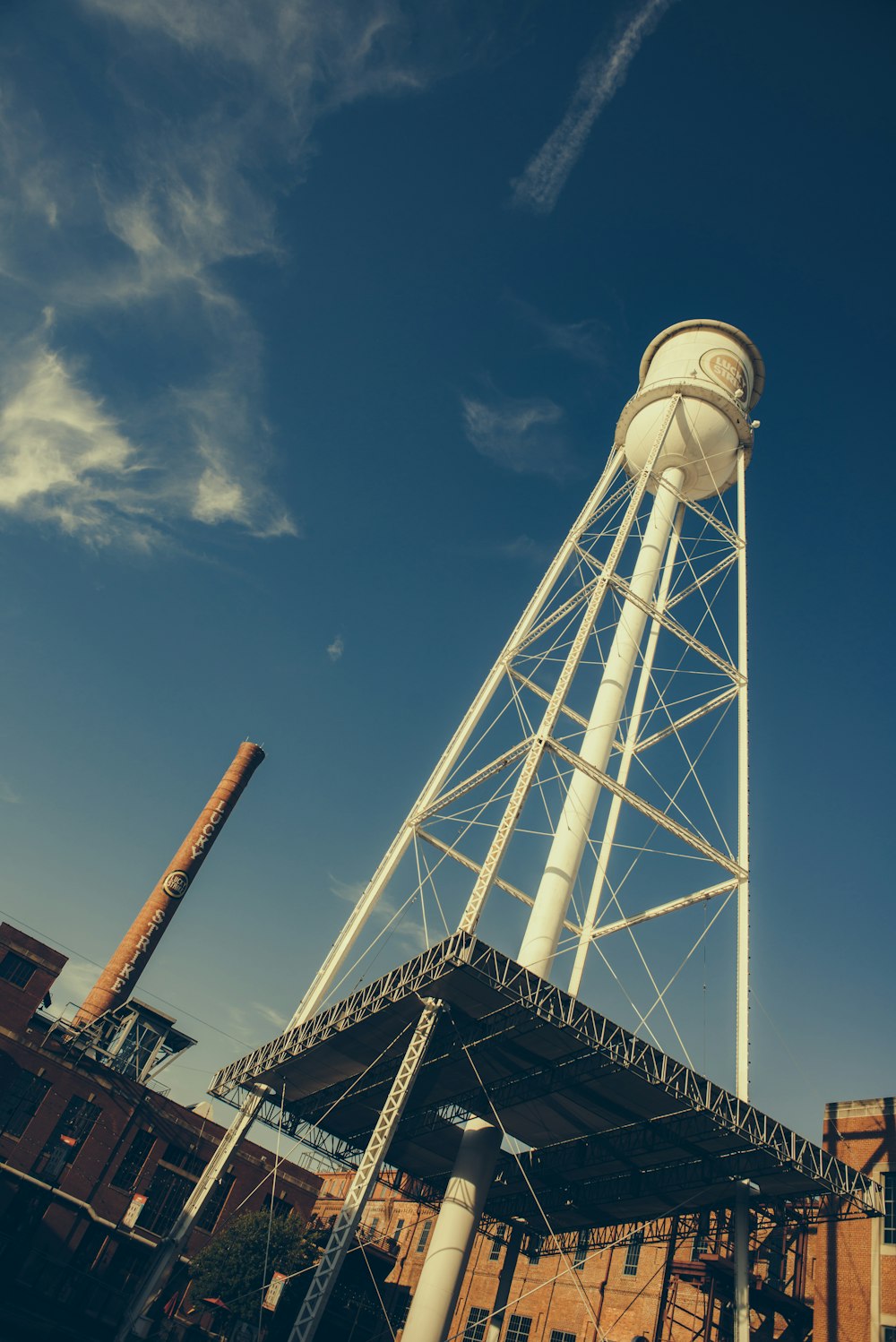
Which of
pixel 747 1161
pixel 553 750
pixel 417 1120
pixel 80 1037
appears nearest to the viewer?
pixel 747 1161

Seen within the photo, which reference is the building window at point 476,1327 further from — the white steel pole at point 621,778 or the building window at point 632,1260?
the white steel pole at point 621,778

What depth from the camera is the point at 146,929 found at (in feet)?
137

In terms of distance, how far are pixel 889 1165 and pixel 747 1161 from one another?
5.60m

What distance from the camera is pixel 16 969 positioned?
37688mm

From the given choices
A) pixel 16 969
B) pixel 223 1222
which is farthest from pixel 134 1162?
pixel 16 969

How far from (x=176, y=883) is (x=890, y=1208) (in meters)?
32.9

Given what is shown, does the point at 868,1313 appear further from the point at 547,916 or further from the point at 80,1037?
the point at 80,1037

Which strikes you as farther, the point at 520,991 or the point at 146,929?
the point at 146,929

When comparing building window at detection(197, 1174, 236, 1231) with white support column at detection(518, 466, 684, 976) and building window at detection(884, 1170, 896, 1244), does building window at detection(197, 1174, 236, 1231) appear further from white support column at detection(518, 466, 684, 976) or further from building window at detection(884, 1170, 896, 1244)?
building window at detection(884, 1170, 896, 1244)

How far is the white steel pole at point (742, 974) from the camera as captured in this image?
17.8 metres

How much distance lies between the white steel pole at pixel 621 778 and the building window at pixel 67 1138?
24604 mm

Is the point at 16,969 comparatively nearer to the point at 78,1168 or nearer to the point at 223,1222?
the point at 78,1168

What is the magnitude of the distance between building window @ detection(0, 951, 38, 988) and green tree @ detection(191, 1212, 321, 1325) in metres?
14.2

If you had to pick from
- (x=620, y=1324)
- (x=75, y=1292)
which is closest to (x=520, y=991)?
(x=620, y=1324)
